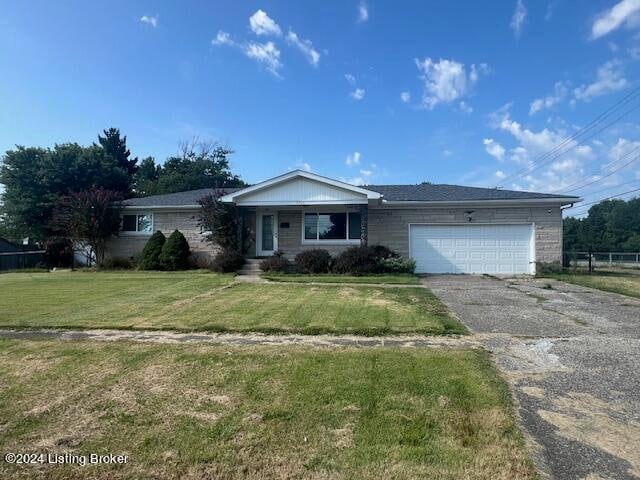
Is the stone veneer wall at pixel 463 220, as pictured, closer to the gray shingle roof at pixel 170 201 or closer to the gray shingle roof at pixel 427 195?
the gray shingle roof at pixel 427 195

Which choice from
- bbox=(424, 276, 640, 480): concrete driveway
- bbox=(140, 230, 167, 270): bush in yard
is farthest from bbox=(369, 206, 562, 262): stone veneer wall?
bbox=(140, 230, 167, 270): bush in yard

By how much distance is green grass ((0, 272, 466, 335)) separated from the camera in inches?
228

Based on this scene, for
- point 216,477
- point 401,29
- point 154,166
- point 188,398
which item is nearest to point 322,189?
point 401,29

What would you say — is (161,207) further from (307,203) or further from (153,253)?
(307,203)

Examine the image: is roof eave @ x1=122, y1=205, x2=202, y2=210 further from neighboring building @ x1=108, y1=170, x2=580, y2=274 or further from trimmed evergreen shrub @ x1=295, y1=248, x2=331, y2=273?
trimmed evergreen shrub @ x1=295, y1=248, x2=331, y2=273

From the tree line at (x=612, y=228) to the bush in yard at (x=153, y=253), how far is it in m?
44.9

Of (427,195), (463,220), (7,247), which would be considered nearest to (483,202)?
(463,220)

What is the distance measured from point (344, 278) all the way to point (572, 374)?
9225 mm

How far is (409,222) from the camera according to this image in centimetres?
1569

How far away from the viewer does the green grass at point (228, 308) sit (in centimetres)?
579

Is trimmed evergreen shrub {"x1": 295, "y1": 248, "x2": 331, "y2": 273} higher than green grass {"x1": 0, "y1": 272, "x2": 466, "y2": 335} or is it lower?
higher

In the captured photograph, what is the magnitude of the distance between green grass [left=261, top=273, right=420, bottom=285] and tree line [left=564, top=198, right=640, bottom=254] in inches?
1581

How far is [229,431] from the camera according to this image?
265 cm

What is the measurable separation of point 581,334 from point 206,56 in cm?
1522
